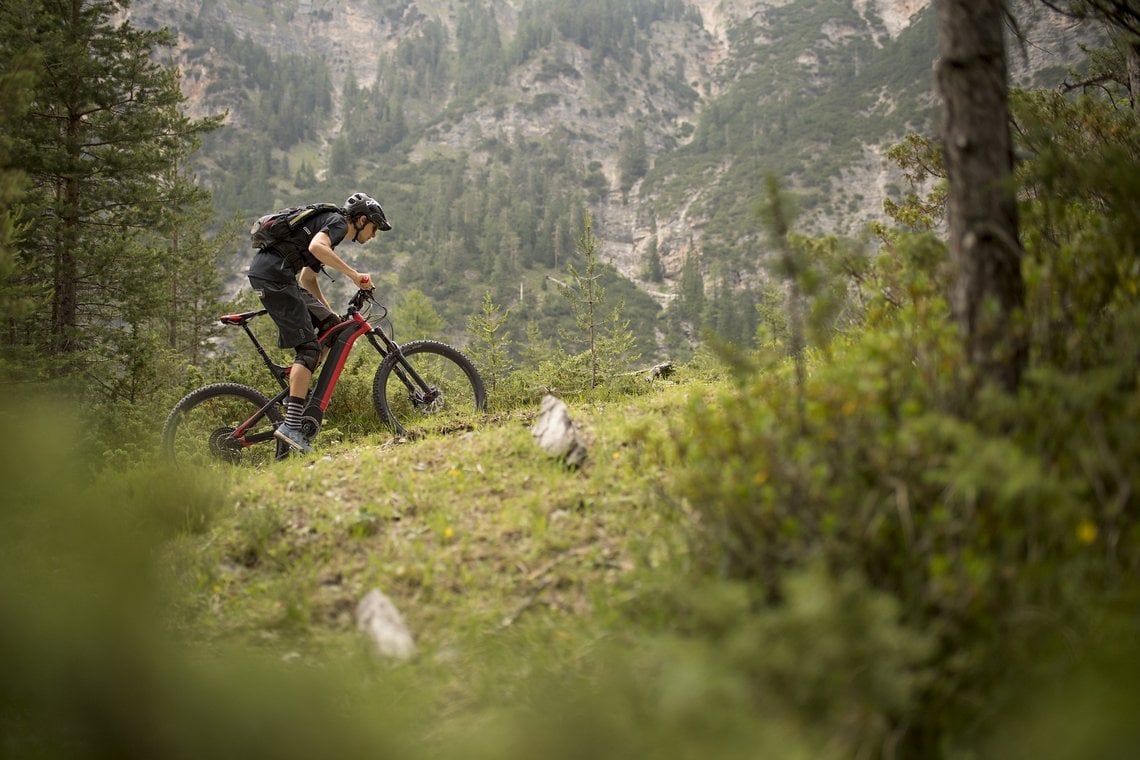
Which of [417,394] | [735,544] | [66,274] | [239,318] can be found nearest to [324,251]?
[239,318]

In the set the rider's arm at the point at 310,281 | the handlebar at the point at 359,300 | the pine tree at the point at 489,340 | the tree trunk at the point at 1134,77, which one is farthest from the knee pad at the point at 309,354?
the pine tree at the point at 489,340

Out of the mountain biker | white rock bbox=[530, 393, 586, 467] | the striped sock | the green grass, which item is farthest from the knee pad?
white rock bbox=[530, 393, 586, 467]

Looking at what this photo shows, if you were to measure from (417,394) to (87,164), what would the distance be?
12.3m

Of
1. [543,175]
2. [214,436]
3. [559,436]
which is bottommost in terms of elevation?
[214,436]

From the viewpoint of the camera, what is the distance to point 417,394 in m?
7.71

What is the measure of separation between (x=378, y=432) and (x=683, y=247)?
507ft

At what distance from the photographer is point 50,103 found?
14.4 meters

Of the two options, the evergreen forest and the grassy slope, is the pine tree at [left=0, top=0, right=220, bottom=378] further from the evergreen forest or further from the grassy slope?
the grassy slope

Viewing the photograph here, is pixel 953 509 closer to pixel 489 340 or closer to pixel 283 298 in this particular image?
pixel 283 298

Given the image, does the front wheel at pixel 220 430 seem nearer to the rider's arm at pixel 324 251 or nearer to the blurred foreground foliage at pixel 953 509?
Answer: the rider's arm at pixel 324 251

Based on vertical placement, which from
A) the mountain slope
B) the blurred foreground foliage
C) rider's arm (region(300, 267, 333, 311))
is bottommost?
the blurred foreground foliage

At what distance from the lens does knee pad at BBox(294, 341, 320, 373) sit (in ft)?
22.2

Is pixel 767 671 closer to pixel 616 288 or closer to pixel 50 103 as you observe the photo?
pixel 50 103

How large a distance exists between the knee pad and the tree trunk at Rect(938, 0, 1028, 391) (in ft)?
18.7
